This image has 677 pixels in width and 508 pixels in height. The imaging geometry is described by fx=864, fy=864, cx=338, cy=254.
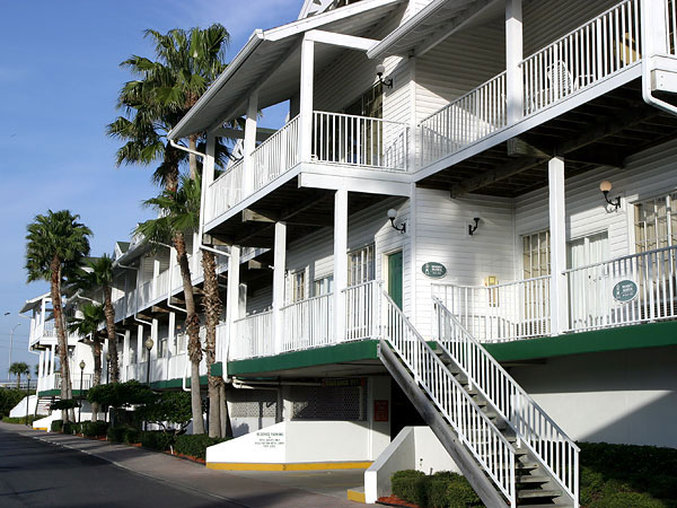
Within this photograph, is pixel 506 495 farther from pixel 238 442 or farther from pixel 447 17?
pixel 238 442

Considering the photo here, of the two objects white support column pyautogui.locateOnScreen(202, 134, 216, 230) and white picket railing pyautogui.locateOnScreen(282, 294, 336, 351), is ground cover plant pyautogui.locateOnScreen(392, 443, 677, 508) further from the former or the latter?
white support column pyautogui.locateOnScreen(202, 134, 216, 230)

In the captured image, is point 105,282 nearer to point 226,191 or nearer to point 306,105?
point 226,191

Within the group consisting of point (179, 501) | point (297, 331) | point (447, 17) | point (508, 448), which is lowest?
point (179, 501)

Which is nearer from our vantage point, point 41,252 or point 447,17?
point 447,17

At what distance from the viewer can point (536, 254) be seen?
17.3 m

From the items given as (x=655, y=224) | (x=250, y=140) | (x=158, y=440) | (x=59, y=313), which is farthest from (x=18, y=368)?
(x=655, y=224)

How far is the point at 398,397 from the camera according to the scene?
22234 millimetres

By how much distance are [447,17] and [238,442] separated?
37.0ft

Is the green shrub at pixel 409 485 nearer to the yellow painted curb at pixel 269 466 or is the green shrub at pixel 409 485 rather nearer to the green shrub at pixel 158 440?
the yellow painted curb at pixel 269 466

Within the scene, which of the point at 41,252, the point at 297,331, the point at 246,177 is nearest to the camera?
the point at 297,331

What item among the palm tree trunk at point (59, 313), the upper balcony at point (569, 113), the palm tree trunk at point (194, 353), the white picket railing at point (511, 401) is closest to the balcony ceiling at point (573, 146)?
the upper balcony at point (569, 113)

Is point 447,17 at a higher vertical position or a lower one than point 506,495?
higher

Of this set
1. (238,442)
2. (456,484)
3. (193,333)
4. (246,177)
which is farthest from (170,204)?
(456,484)

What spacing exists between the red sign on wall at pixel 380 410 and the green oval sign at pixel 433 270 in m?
5.51
